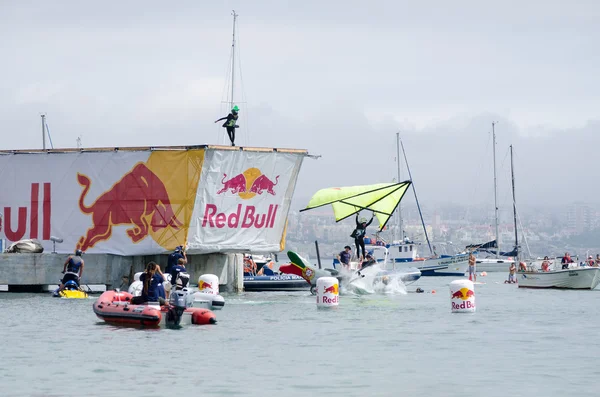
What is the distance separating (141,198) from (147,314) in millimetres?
17327

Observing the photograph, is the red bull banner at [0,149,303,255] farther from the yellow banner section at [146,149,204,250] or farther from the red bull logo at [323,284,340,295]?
the red bull logo at [323,284,340,295]

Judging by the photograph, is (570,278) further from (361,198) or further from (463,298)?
(463,298)

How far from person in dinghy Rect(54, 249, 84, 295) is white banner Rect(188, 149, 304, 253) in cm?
530

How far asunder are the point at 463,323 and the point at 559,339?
179 inches

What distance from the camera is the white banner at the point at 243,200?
44.3 metres

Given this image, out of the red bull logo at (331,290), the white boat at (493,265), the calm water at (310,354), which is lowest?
the calm water at (310,354)

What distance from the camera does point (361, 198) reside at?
51.5 metres

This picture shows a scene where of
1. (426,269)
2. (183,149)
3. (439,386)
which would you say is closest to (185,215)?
(183,149)

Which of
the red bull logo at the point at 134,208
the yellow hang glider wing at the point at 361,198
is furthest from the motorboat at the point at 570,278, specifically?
the red bull logo at the point at 134,208

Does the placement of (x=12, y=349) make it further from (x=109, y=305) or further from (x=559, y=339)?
(x=559, y=339)

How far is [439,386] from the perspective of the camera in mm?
18984

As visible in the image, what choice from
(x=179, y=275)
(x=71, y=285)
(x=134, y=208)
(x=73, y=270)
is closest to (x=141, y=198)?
(x=134, y=208)

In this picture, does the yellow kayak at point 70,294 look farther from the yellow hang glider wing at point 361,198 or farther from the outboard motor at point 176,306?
the yellow hang glider wing at point 361,198

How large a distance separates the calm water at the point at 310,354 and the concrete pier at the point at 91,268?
7.91 m
